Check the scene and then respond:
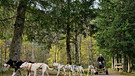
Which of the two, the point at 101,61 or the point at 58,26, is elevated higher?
the point at 58,26

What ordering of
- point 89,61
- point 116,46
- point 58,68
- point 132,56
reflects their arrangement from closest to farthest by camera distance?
point 58,68 → point 116,46 → point 132,56 → point 89,61

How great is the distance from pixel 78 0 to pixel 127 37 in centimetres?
1519

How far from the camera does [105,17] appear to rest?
3588 centimetres

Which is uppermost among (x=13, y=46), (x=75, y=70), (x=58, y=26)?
(x=58, y=26)

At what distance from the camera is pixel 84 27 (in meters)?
34.3

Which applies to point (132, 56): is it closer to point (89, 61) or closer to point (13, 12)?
point (13, 12)

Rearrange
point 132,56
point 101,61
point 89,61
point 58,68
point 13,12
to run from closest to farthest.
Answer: point 58,68 → point 13,12 → point 101,61 → point 132,56 → point 89,61

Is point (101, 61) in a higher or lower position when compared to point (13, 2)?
lower

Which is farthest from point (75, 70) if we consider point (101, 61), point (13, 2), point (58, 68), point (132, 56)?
point (132, 56)

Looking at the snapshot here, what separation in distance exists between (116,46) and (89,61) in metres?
48.9

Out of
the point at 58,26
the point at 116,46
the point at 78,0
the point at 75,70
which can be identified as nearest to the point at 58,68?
the point at 75,70

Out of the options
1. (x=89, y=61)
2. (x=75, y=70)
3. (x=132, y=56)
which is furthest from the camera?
(x=89, y=61)

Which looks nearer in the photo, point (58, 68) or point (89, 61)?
point (58, 68)

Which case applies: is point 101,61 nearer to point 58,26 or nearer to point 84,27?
point 84,27
